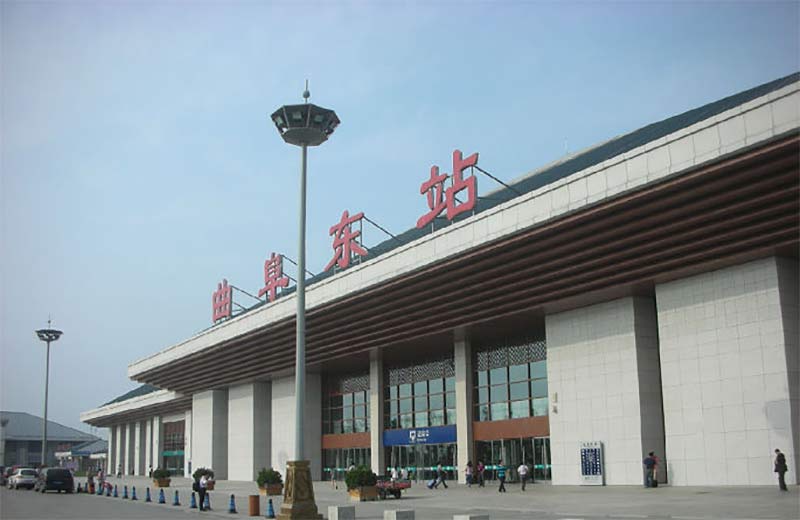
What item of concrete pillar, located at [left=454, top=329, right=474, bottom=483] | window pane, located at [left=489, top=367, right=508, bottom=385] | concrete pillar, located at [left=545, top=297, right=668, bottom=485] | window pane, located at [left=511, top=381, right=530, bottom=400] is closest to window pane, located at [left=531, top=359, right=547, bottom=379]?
window pane, located at [left=511, top=381, right=530, bottom=400]

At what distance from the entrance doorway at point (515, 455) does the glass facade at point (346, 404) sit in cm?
1255

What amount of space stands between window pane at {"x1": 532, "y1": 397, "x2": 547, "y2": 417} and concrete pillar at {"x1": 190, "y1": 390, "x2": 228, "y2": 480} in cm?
3491

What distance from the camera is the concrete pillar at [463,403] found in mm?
46531

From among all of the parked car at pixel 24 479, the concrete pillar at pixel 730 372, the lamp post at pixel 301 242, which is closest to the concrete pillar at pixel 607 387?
the concrete pillar at pixel 730 372

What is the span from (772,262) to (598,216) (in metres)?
6.40

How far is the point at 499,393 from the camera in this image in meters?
45.8

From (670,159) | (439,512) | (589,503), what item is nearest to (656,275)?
(670,159)

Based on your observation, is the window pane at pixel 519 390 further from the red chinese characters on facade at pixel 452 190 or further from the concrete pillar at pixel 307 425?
the concrete pillar at pixel 307 425

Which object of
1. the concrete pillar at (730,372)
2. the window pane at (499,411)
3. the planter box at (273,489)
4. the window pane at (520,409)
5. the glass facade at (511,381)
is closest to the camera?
the concrete pillar at (730,372)

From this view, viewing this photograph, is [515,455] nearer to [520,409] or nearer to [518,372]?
[520,409]

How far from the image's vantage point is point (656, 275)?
33250mm

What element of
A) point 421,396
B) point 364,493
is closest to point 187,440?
point 421,396

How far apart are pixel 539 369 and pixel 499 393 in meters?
3.36

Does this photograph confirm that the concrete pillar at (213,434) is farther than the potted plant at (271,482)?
Yes
